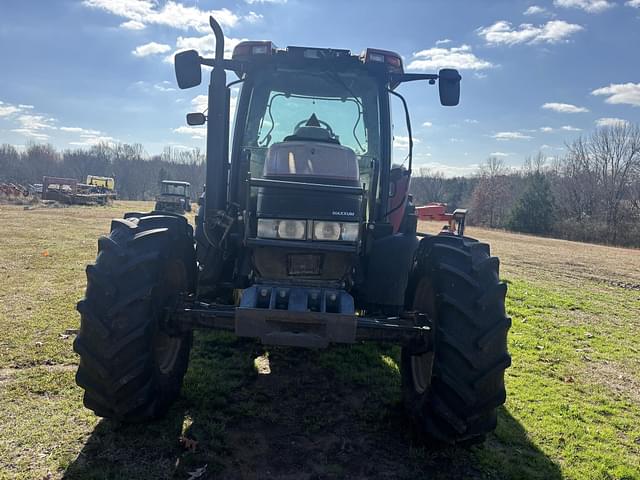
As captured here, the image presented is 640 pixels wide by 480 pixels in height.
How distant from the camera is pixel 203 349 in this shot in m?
5.29

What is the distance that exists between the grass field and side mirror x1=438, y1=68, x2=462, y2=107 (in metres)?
2.73

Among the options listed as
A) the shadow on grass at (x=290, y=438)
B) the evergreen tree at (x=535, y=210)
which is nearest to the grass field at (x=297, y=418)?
the shadow on grass at (x=290, y=438)

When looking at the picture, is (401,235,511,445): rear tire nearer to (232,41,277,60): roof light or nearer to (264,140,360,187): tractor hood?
(264,140,360,187): tractor hood

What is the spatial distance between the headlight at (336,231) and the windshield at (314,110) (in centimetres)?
113

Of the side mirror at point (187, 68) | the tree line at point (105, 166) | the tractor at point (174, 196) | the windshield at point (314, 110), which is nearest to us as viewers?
the side mirror at point (187, 68)

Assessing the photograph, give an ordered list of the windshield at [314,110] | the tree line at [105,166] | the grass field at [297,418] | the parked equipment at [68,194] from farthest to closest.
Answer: the tree line at [105,166] < the parked equipment at [68,194] < the windshield at [314,110] < the grass field at [297,418]

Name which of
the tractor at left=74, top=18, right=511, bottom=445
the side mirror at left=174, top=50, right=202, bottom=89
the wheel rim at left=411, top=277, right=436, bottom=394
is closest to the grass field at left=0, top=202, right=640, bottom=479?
the tractor at left=74, top=18, right=511, bottom=445

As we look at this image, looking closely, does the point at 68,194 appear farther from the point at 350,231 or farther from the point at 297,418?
the point at 350,231

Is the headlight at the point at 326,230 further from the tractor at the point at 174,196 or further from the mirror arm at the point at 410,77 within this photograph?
the tractor at the point at 174,196

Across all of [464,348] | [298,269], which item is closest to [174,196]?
[298,269]

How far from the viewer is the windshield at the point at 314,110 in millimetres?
4602

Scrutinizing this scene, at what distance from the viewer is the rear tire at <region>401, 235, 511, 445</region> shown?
3.13 metres

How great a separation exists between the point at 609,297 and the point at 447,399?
9.95 meters

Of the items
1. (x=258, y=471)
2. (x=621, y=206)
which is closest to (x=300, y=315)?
(x=258, y=471)
